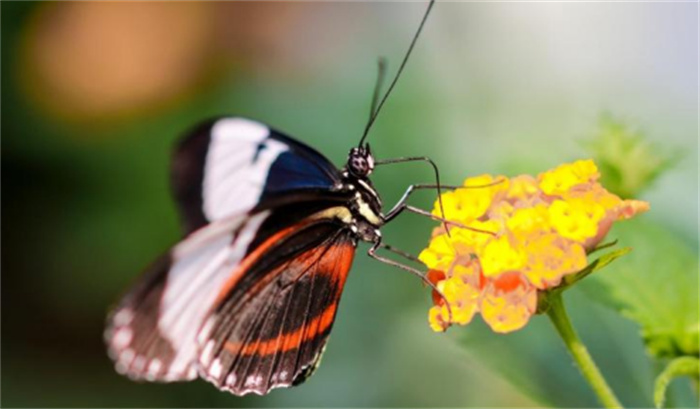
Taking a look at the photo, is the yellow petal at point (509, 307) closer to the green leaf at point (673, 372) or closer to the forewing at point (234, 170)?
the green leaf at point (673, 372)

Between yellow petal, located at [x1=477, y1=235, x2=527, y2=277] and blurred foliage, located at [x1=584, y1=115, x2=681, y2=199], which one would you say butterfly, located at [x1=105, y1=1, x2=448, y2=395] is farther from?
blurred foliage, located at [x1=584, y1=115, x2=681, y2=199]

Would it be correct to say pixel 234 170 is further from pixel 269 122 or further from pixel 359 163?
pixel 269 122

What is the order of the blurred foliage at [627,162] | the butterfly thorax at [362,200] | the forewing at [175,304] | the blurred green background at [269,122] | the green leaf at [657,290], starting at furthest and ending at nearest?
the blurred green background at [269,122] < the blurred foliage at [627,162] < the butterfly thorax at [362,200] < the green leaf at [657,290] < the forewing at [175,304]

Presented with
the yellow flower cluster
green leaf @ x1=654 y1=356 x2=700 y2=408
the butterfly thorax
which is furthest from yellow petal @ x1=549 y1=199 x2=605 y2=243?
the butterfly thorax

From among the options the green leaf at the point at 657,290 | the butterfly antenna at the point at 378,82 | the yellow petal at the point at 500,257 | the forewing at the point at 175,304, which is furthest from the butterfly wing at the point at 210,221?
the green leaf at the point at 657,290

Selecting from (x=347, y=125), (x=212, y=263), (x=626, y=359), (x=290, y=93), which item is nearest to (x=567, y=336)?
(x=626, y=359)

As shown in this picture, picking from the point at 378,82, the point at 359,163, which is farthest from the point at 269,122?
the point at 359,163
